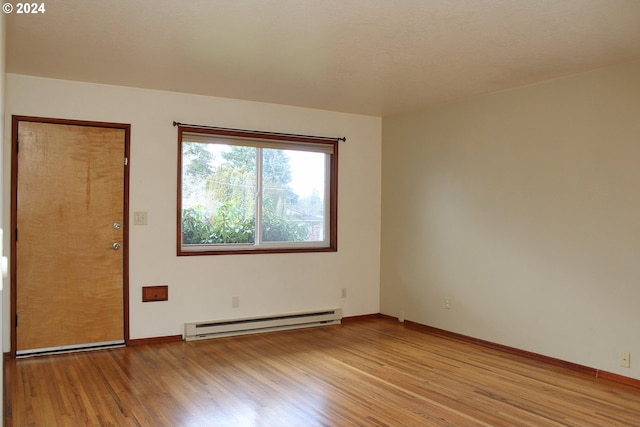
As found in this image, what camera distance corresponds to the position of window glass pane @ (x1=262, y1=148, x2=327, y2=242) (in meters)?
5.38

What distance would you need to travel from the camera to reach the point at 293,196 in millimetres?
5547

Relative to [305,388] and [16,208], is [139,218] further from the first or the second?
Result: [305,388]

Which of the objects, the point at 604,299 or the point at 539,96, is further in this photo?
the point at 539,96

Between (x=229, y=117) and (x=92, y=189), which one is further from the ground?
(x=229, y=117)

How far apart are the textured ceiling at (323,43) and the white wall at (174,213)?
0.73 ft

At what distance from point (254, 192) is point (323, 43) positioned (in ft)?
7.41

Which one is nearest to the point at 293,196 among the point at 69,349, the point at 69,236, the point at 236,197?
the point at 236,197

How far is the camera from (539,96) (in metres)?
4.28

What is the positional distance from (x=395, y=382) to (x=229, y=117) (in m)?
2.96

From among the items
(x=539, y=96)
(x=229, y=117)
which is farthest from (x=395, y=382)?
(x=229, y=117)

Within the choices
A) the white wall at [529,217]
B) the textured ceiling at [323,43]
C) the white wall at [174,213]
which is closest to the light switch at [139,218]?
the white wall at [174,213]

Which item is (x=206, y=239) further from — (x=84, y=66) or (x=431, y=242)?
(x=431, y=242)

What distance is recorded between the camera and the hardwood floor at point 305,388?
9.81 feet

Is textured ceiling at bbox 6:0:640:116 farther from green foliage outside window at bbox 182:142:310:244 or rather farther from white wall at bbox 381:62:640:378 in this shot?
green foliage outside window at bbox 182:142:310:244
